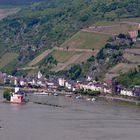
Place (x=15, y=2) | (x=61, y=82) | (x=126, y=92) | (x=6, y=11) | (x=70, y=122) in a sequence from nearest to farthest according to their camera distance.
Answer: (x=70, y=122)
(x=126, y=92)
(x=61, y=82)
(x=6, y=11)
(x=15, y=2)

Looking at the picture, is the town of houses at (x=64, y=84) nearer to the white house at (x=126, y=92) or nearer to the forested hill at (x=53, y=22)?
the white house at (x=126, y=92)

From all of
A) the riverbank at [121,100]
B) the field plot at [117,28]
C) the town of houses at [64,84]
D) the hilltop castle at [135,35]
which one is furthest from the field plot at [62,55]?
the riverbank at [121,100]

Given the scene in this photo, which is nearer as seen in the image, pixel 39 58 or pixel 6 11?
pixel 39 58

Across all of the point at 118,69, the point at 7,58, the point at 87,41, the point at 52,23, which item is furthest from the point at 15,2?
the point at 118,69

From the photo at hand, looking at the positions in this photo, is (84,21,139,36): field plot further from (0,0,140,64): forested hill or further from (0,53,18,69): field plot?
(0,53,18,69): field plot

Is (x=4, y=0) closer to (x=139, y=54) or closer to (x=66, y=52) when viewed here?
(x=66, y=52)

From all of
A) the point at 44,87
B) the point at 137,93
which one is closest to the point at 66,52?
the point at 44,87

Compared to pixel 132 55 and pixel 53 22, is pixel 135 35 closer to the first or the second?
pixel 132 55
